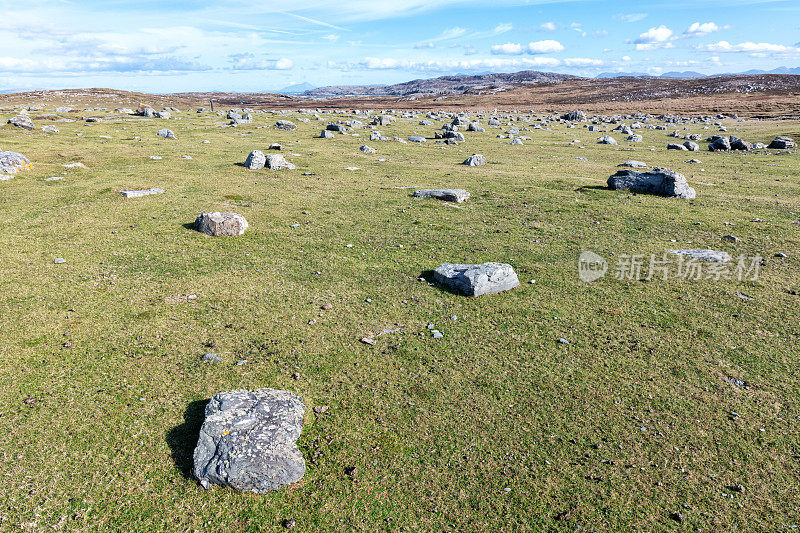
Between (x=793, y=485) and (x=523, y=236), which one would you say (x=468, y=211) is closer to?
(x=523, y=236)

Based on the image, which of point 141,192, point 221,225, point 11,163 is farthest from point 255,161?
point 221,225

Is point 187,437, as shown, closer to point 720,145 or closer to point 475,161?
point 475,161

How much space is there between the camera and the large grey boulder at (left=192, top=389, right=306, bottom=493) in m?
4.89

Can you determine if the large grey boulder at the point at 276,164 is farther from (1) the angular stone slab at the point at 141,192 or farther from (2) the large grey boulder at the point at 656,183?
(2) the large grey boulder at the point at 656,183

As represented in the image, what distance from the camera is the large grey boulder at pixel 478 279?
9422 mm

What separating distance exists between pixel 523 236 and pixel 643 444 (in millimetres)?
8361

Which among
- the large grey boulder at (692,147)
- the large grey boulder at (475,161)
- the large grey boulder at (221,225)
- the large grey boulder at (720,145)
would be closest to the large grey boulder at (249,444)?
the large grey boulder at (221,225)

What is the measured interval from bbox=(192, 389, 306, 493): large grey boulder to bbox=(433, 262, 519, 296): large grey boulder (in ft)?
16.1

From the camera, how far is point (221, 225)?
41.1 ft

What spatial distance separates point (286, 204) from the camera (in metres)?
16.1

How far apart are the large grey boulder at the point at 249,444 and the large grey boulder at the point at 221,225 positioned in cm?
784

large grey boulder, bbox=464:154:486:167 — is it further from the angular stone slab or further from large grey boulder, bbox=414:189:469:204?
the angular stone slab
